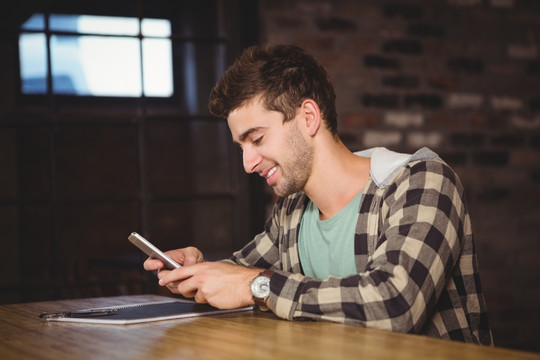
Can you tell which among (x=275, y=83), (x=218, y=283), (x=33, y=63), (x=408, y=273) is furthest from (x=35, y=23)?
(x=408, y=273)

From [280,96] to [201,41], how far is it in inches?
56.8

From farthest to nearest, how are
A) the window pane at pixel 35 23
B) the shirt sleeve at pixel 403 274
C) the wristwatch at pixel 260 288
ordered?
the window pane at pixel 35 23, the wristwatch at pixel 260 288, the shirt sleeve at pixel 403 274

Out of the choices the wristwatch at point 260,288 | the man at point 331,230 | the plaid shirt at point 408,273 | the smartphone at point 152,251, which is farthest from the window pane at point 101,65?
the wristwatch at point 260,288

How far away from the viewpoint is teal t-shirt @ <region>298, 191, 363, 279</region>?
1.71 m

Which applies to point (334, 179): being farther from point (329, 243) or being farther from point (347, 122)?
point (347, 122)

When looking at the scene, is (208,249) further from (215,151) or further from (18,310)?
(18,310)

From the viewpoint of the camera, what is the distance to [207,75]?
10.5 feet

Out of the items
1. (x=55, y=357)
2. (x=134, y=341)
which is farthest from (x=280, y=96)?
(x=55, y=357)

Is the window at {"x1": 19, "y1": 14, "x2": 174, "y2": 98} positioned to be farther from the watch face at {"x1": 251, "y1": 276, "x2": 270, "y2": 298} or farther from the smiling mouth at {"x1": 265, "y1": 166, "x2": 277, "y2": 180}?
the watch face at {"x1": 251, "y1": 276, "x2": 270, "y2": 298}

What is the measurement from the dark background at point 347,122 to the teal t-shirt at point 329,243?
1.15m

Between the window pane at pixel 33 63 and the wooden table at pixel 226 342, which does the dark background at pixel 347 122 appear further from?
the wooden table at pixel 226 342

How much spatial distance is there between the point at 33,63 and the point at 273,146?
1.58 meters

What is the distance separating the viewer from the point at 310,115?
5.89 ft

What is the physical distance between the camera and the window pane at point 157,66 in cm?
303
